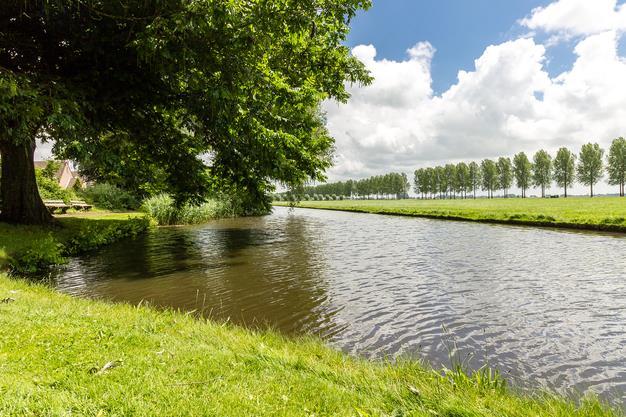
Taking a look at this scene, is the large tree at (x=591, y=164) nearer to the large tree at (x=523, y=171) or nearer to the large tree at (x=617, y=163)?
the large tree at (x=617, y=163)

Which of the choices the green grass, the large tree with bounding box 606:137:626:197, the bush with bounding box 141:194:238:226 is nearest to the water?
the green grass

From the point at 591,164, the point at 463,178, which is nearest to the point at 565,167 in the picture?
the point at 591,164

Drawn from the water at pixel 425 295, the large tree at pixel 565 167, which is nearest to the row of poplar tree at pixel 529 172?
the large tree at pixel 565 167

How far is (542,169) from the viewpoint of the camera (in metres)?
108

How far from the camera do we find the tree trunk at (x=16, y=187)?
17.1 metres

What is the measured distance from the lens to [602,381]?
5.13m

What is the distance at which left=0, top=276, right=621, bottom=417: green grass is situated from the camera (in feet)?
11.2

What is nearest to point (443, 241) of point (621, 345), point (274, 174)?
point (274, 174)

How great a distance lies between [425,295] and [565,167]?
112 m

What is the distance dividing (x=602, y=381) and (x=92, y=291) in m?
11.4

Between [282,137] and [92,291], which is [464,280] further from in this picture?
[92,291]

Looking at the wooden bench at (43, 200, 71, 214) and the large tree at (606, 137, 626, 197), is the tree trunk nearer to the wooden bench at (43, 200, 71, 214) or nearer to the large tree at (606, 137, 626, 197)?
the wooden bench at (43, 200, 71, 214)

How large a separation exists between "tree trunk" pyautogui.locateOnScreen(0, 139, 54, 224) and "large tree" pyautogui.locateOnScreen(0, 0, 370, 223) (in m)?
0.05

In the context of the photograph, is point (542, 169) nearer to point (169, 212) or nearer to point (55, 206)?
point (169, 212)
